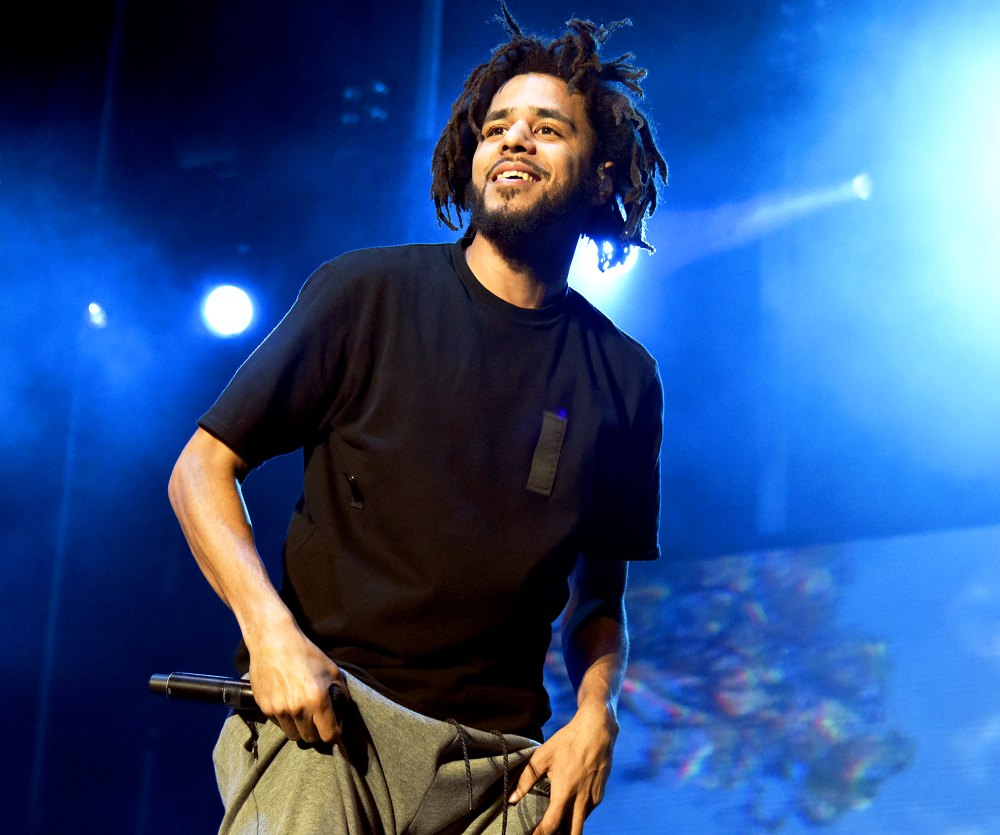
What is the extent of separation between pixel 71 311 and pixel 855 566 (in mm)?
3399

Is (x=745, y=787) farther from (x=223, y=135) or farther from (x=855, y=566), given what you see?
(x=223, y=135)

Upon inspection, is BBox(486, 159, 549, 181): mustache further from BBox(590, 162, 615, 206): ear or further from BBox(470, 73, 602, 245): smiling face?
BBox(590, 162, 615, 206): ear

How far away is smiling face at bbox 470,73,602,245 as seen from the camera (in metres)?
1.85

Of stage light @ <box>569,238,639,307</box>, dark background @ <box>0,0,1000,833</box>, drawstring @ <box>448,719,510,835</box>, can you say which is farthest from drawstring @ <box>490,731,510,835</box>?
stage light @ <box>569,238,639,307</box>

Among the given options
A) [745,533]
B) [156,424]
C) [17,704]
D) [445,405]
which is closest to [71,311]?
[156,424]

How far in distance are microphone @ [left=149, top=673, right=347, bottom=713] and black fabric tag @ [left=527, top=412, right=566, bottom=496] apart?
1.53 feet

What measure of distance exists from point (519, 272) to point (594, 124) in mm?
533

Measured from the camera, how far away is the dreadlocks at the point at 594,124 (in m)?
2.16

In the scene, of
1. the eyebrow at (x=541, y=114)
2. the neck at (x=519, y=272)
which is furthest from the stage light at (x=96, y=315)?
the neck at (x=519, y=272)

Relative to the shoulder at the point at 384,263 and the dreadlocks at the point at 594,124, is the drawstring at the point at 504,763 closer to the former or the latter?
the shoulder at the point at 384,263

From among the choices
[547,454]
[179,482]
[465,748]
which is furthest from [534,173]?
[465,748]

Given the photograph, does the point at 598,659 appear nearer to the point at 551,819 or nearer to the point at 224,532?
the point at 551,819

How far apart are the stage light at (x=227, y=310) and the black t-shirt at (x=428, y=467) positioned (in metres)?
2.94

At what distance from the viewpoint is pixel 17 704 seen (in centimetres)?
423
